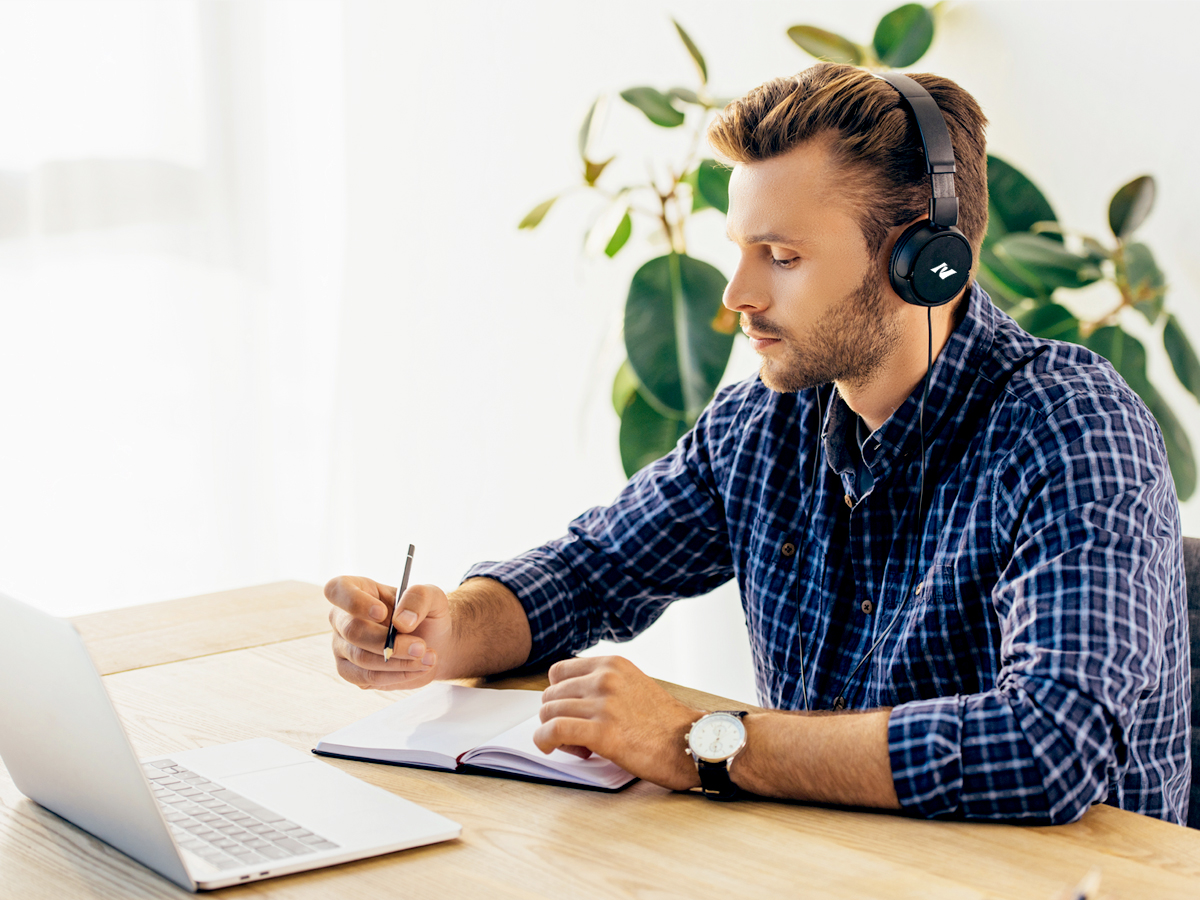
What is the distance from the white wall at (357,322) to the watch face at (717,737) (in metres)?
1.45

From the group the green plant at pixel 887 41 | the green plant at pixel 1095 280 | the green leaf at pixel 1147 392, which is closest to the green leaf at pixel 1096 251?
the green plant at pixel 1095 280

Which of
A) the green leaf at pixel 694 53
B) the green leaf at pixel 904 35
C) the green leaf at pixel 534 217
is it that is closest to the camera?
the green leaf at pixel 904 35

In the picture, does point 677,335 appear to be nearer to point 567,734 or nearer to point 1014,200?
point 1014,200

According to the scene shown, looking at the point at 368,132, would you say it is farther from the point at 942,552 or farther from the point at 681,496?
the point at 942,552

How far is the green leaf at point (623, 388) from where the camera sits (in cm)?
208

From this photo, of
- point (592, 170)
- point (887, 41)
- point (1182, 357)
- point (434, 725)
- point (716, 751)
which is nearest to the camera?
point (716, 751)

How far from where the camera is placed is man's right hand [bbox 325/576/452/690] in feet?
3.46

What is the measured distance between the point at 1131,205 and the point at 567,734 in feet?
4.29

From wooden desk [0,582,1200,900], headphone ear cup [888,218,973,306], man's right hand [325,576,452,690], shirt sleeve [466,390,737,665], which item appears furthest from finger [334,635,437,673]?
headphone ear cup [888,218,973,306]

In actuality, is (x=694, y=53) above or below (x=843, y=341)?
above

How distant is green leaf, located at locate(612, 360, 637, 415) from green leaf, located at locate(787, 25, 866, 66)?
0.65m

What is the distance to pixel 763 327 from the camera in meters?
1.15

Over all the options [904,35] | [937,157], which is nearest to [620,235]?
[904,35]

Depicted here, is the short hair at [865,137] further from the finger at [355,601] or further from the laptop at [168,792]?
the laptop at [168,792]
